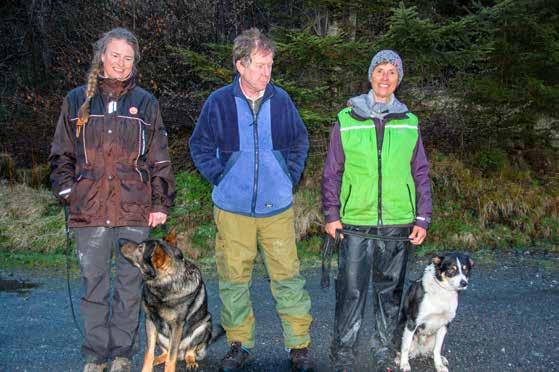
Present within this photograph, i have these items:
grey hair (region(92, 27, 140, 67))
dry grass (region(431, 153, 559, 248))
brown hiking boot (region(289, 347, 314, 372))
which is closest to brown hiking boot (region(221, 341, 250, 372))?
brown hiking boot (region(289, 347, 314, 372))

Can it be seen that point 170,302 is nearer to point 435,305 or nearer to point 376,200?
point 376,200

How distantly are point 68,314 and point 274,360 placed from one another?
8.19 feet

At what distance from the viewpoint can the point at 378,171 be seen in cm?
402

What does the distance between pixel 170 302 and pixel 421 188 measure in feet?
6.82

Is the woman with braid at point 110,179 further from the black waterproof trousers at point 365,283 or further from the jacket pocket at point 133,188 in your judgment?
the black waterproof trousers at point 365,283

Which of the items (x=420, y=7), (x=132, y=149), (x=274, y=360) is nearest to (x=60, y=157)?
(x=132, y=149)

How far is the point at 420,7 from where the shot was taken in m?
10.0

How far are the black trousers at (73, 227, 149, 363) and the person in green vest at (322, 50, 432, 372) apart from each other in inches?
59.3

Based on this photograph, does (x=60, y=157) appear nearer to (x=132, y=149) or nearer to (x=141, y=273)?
(x=132, y=149)

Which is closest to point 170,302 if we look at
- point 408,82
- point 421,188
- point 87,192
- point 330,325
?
point 87,192

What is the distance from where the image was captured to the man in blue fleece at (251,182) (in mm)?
4137

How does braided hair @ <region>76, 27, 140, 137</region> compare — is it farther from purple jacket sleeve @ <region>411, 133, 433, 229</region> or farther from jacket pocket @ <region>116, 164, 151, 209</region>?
purple jacket sleeve @ <region>411, 133, 433, 229</region>

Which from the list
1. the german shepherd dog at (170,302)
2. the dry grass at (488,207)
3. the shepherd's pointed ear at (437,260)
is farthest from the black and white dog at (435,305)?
the dry grass at (488,207)

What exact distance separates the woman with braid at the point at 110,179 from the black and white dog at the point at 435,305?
6.75ft
